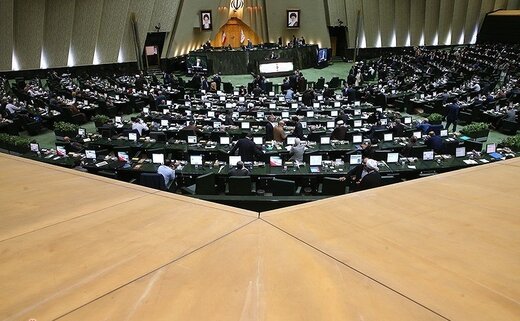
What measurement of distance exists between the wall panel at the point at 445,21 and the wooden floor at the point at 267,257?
39643 mm

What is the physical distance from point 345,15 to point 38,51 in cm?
2264

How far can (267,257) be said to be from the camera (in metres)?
1.39

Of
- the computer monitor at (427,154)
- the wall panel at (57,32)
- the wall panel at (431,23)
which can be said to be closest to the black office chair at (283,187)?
the computer monitor at (427,154)

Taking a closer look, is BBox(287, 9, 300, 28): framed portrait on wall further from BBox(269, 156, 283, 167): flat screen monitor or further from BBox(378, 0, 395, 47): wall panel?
BBox(269, 156, 283, 167): flat screen monitor

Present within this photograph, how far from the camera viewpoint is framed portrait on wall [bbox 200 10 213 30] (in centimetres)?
3028

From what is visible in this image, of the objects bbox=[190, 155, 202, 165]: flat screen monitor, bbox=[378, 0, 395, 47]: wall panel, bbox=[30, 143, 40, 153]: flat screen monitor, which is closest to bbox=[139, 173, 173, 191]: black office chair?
bbox=[190, 155, 202, 165]: flat screen monitor

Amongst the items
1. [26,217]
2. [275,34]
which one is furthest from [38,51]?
[26,217]

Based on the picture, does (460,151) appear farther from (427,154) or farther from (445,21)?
(445,21)

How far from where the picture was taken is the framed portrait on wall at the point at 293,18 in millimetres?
31688

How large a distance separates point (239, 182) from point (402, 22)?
33.0 meters

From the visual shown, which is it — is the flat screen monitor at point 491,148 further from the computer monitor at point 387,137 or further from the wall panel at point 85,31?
the wall panel at point 85,31

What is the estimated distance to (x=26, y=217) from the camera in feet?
5.61

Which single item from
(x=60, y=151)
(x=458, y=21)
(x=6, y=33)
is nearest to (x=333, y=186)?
(x=60, y=151)

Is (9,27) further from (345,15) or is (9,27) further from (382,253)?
(382,253)
